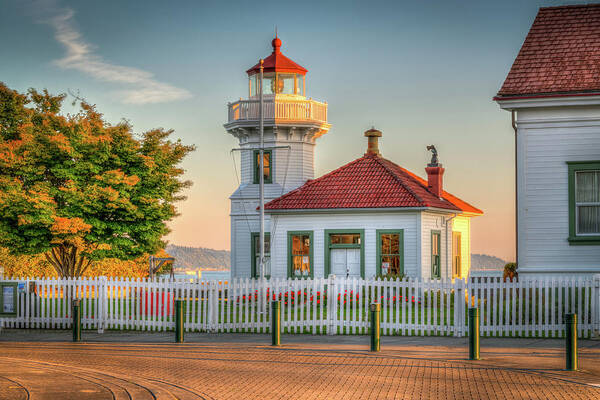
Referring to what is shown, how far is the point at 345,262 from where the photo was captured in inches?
1367

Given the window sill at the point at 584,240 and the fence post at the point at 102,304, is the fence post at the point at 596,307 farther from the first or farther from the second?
the fence post at the point at 102,304

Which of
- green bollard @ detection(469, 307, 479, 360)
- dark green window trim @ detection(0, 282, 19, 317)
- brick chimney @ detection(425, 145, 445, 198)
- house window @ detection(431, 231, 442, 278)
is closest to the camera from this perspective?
green bollard @ detection(469, 307, 479, 360)

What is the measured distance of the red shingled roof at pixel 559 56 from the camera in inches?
888

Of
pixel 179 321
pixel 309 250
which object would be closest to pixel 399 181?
pixel 309 250

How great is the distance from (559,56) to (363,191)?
42.6 feet

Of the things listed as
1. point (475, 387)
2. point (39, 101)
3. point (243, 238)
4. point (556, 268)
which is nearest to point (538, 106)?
point (556, 268)

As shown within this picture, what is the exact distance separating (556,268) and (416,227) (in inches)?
463

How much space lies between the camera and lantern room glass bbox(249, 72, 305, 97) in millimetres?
39531

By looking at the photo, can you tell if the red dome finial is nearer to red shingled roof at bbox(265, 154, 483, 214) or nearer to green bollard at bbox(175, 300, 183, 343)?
red shingled roof at bbox(265, 154, 483, 214)

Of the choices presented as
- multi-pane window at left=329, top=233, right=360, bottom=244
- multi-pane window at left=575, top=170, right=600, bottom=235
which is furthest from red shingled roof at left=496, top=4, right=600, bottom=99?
multi-pane window at left=329, top=233, right=360, bottom=244

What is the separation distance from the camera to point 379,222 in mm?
34469

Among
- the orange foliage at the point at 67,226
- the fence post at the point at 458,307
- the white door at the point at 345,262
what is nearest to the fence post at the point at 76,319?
the orange foliage at the point at 67,226

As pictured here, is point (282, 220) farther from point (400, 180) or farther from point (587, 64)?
point (587, 64)

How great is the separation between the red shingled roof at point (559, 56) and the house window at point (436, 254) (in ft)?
41.0
